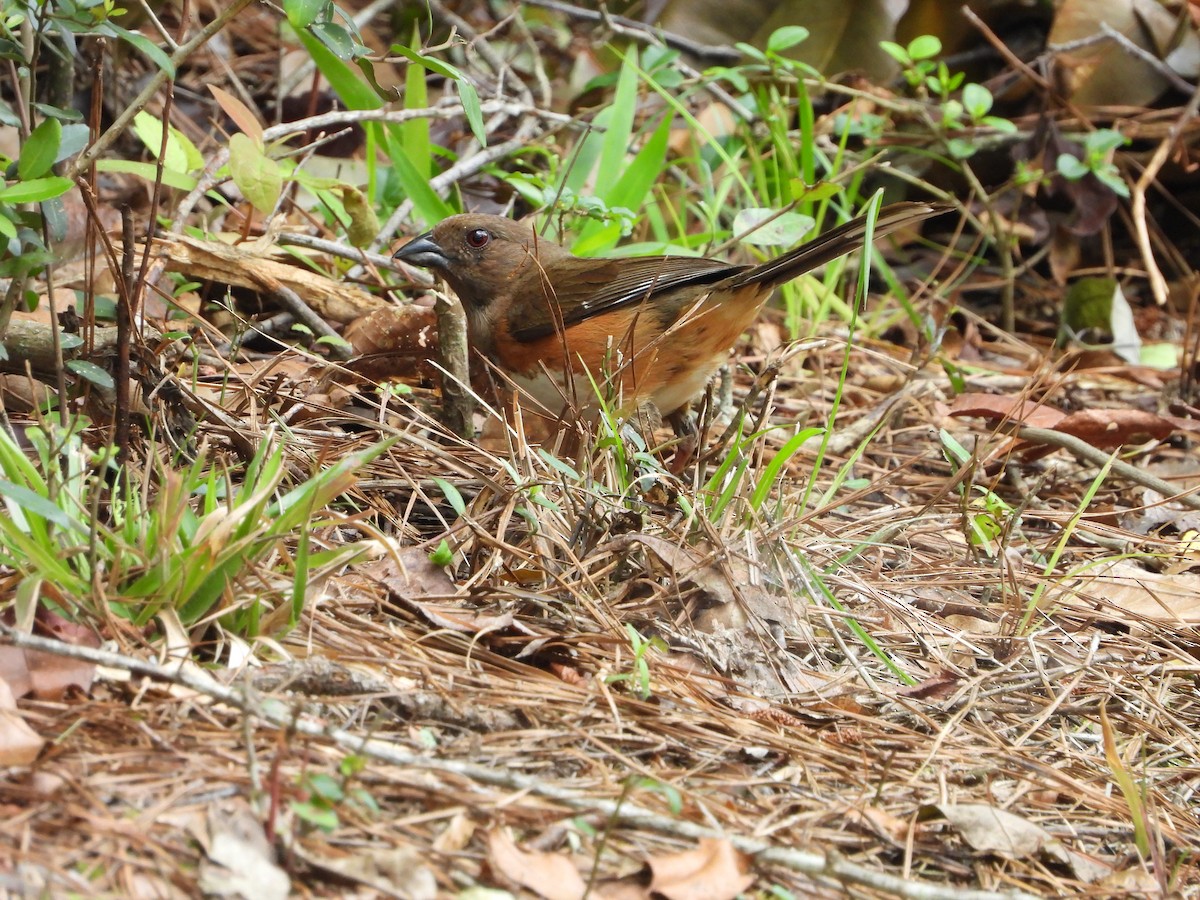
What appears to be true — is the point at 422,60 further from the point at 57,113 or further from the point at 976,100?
the point at 976,100

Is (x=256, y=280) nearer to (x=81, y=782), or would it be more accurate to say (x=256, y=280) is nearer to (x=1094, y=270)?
(x=81, y=782)

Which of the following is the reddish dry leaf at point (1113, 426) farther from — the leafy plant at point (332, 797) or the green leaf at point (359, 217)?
the leafy plant at point (332, 797)

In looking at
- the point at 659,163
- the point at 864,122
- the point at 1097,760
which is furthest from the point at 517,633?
the point at 864,122

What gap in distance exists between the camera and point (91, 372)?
2473mm

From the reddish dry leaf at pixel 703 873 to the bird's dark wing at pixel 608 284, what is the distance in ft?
6.95

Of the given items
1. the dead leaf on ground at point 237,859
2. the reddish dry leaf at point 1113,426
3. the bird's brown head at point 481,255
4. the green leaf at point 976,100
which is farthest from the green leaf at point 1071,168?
the dead leaf on ground at point 237,859

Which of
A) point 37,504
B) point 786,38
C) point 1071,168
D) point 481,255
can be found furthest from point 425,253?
point 1071,168

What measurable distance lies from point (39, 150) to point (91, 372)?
45cm

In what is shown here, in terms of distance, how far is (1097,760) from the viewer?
7.38 feet

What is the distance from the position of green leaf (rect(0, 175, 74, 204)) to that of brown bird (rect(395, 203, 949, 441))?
1.34 metres

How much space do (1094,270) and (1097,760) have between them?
12.4ft

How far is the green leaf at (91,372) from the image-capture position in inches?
96.7

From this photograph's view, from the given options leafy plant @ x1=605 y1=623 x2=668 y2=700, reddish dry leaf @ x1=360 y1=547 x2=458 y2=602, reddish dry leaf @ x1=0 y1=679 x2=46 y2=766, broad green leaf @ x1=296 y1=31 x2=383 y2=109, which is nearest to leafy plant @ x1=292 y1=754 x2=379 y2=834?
reddish dry leaf @ x1=0 y1=679 x2=46 y2=766

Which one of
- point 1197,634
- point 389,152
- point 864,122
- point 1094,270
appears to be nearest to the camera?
point 1197,634
